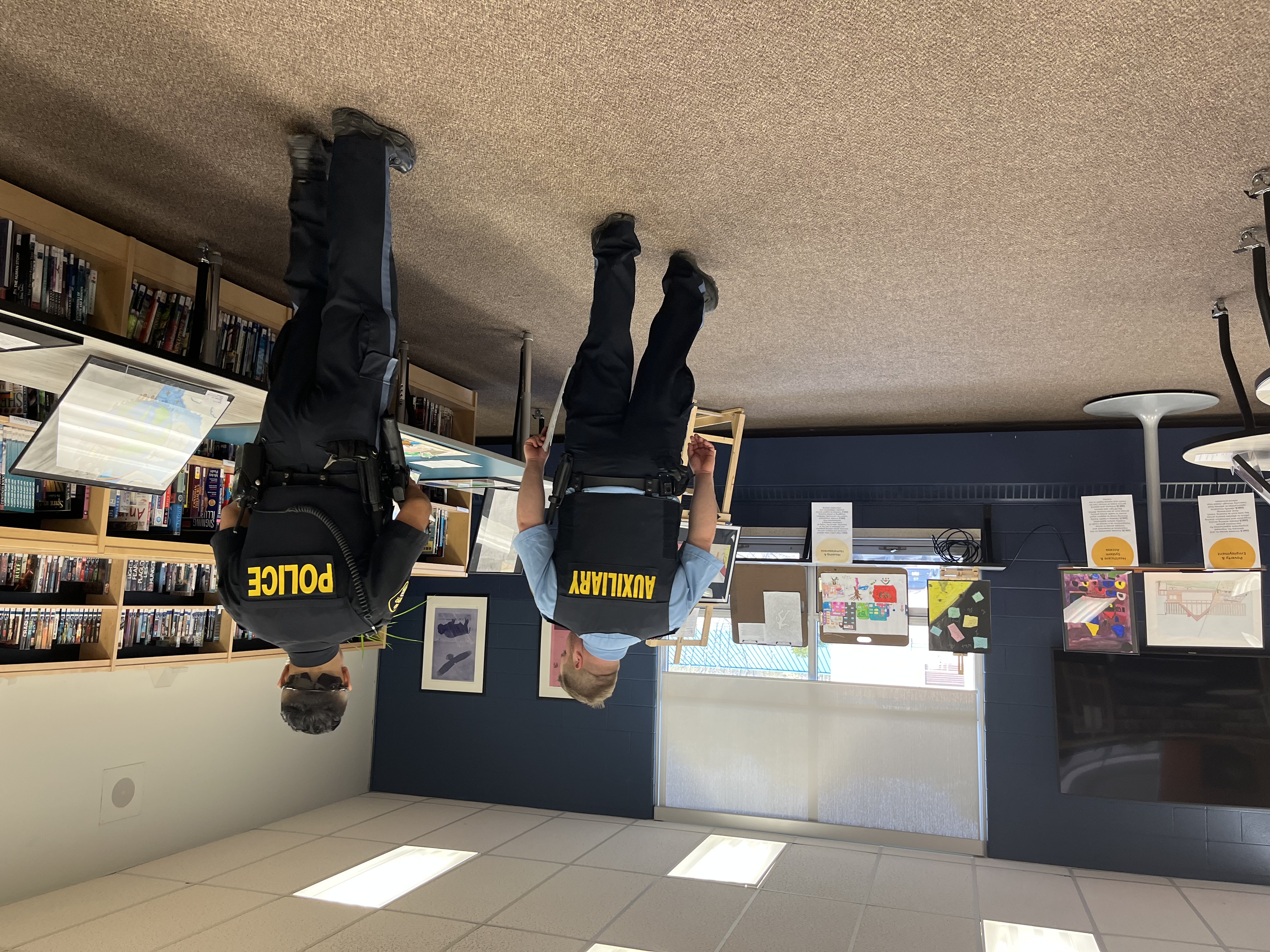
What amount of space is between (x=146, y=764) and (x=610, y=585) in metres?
3.87

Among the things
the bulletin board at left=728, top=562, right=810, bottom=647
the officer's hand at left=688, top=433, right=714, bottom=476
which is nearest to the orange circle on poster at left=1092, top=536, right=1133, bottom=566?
the bulletin board at left=728, top=562, right=810, bottom=647

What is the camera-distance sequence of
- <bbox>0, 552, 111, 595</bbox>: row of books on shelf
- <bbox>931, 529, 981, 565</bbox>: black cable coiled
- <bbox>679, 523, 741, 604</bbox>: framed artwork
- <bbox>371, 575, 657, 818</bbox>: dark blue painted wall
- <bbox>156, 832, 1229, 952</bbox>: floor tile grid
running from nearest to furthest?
1. <bbox>0, 552, 111, 595</bbox>: row of books on shelf
2. <bbox>156, 832, 1229, 952</bbox>: floor tile grid
3. <bbox>679, 523, 741, 604</bbox>: framed artwork
4. <bbox>931, 529, 981, 565</bbox>: black cable coiled
5. <bbox>371, 575, 657, 818</bbox>: dark blue painted wall

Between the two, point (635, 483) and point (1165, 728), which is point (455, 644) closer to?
point (635, 483)

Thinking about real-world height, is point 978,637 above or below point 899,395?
below

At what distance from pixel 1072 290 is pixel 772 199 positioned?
149 cm

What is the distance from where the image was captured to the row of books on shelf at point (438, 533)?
19.0 feet

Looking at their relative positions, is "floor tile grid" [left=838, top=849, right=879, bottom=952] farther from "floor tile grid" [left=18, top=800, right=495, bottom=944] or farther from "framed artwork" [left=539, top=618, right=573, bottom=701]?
"framed artwork" [left=539, top=618, right=573, bottom=701]

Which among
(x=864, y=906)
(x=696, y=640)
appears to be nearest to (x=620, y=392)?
(x=696, y=640)

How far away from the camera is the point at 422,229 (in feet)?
9.95

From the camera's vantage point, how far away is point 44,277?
2896 millimetres

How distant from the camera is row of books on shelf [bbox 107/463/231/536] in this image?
3.93 m

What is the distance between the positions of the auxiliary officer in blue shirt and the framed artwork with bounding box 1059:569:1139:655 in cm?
362

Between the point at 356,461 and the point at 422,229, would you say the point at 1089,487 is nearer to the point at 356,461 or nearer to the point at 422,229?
the point at 422,229

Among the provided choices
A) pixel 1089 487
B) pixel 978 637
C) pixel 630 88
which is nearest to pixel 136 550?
pixel 630 88
